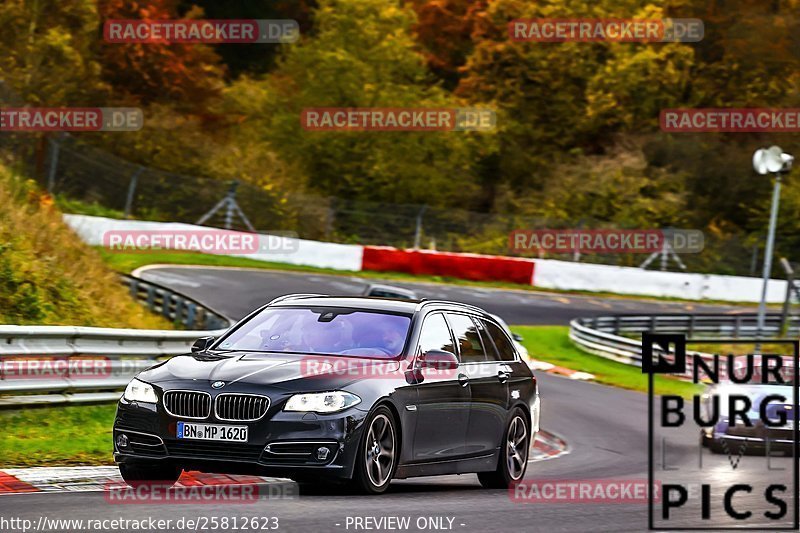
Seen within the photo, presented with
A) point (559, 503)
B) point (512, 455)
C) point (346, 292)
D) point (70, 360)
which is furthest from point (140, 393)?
point (346, 292)

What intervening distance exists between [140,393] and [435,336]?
8.17ft

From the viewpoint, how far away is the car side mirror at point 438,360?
10073 mm

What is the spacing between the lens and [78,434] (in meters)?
12.6

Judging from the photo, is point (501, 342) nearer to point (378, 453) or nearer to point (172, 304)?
point (378, 453)

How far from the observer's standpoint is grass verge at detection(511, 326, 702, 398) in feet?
94.2

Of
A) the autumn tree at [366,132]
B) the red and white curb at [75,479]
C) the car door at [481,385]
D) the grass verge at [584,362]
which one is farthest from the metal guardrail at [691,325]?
the red and white curb at [75,479]

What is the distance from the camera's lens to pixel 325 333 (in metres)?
10.2

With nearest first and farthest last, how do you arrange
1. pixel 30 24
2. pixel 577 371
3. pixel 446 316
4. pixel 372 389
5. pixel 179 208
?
pixel 372 389, pixel 446 316, pixel 577 371, pixel 179 208, pixel 30 24

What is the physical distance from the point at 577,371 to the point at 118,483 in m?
20.6

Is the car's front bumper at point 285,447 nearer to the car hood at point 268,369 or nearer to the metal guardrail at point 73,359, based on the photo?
the car hood at point 268,369

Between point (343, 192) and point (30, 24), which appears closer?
point (30, 24)

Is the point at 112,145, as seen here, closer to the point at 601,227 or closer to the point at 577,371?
the point at 601,227

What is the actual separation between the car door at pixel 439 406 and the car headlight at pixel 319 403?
976 millimetres

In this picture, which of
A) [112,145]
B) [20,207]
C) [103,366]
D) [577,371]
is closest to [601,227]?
[577,371]
